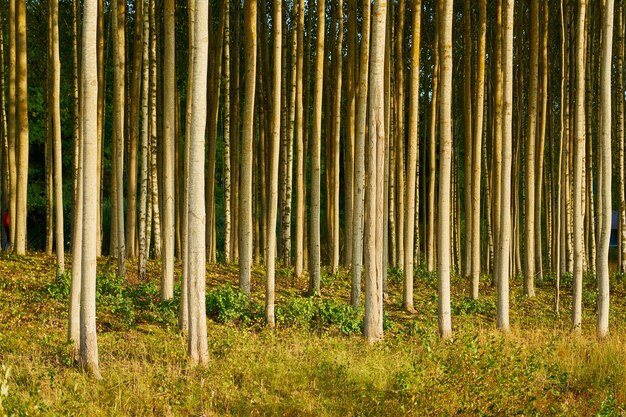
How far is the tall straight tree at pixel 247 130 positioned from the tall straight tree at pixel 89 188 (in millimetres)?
3607

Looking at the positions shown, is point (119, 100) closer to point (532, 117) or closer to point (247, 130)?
point (247, 130)

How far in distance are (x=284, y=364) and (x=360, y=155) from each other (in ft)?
12.4

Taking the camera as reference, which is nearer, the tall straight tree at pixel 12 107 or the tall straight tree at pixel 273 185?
the tall straight tree at pixel 273 185

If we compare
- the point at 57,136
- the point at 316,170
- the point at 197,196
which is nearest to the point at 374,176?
the point at 197,196

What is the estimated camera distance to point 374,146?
9.93m

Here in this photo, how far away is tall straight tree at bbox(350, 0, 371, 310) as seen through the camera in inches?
416

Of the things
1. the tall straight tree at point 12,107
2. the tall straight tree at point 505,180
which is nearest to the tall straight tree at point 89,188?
the tall straight tree at point 505,180

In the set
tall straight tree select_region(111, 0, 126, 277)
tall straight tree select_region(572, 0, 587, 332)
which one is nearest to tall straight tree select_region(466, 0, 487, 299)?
tall straight tree select_region(572, 0, 587, 332)

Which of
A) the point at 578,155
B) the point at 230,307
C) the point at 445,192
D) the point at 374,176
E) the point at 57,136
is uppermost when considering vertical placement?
the point at 57,136

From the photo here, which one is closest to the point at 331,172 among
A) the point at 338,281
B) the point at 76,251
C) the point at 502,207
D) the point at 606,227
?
the point at 338,281

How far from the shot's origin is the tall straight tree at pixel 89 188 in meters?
7.44

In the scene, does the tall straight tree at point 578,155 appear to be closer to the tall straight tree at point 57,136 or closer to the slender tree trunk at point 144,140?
the slender tree trunk at point 144,140

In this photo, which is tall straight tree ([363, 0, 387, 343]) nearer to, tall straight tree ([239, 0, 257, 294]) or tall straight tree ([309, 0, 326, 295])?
tall straight tree ([239, 0, 257, 294])

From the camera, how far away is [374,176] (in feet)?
32.2
